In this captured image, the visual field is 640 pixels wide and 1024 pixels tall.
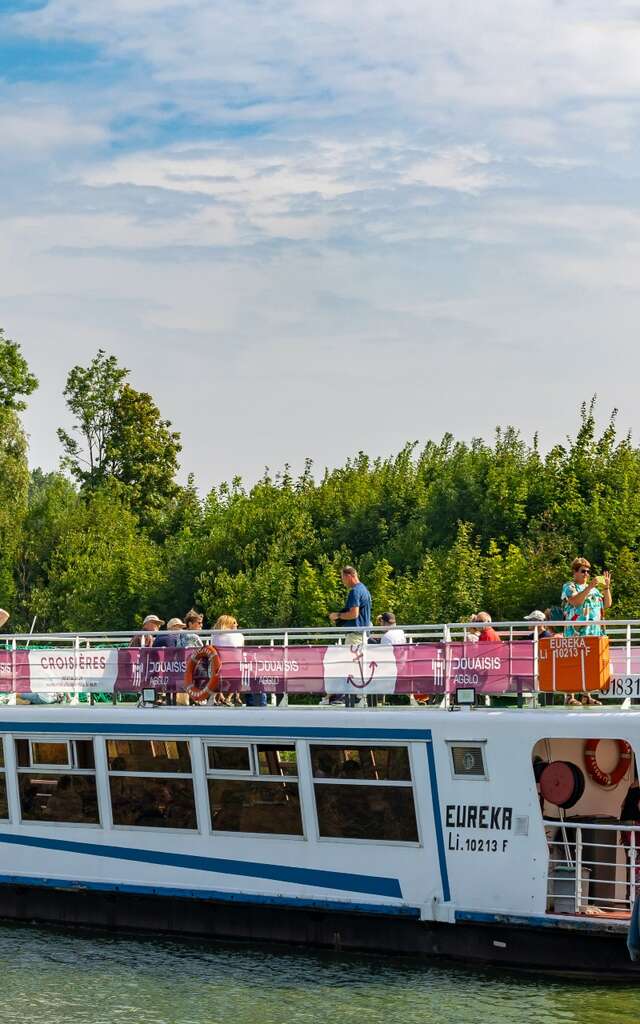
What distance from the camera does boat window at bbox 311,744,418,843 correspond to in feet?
58.6

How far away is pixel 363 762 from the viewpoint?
18.2 metres

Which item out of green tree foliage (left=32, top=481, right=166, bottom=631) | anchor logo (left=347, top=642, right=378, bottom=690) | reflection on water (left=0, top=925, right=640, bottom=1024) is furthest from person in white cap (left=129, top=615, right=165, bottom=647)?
green tree foliage (left=32, top=481, right=166, bottom=631)

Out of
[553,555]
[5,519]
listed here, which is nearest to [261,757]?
[553,555]

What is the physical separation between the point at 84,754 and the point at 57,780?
54 centimetres

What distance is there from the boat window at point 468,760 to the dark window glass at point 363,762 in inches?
21.7

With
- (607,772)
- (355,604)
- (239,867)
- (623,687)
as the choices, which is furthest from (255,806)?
(623,687)

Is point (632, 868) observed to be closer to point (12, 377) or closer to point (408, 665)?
point (408, 665)

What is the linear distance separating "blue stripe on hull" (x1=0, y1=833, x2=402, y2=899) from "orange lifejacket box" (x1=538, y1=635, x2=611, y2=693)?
288 cm

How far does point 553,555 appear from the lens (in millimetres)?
43938

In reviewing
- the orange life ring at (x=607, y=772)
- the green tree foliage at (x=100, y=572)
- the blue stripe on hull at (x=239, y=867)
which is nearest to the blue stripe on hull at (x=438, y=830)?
the blue stripe on hull at (x=239, y=867)

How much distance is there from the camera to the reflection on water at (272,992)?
54.1ft

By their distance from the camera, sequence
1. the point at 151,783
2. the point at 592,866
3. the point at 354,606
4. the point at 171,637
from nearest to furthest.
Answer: the point at 592,866
the point at 354,606
the point at 151,783
the point at 171,637

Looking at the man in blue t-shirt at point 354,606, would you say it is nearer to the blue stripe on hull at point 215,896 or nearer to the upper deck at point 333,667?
the upper deck at point 333,667

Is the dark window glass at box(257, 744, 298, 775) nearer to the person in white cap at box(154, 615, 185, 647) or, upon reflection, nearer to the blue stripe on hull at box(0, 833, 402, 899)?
the blue stripe on hull at box(0, 833, 402, 899)
